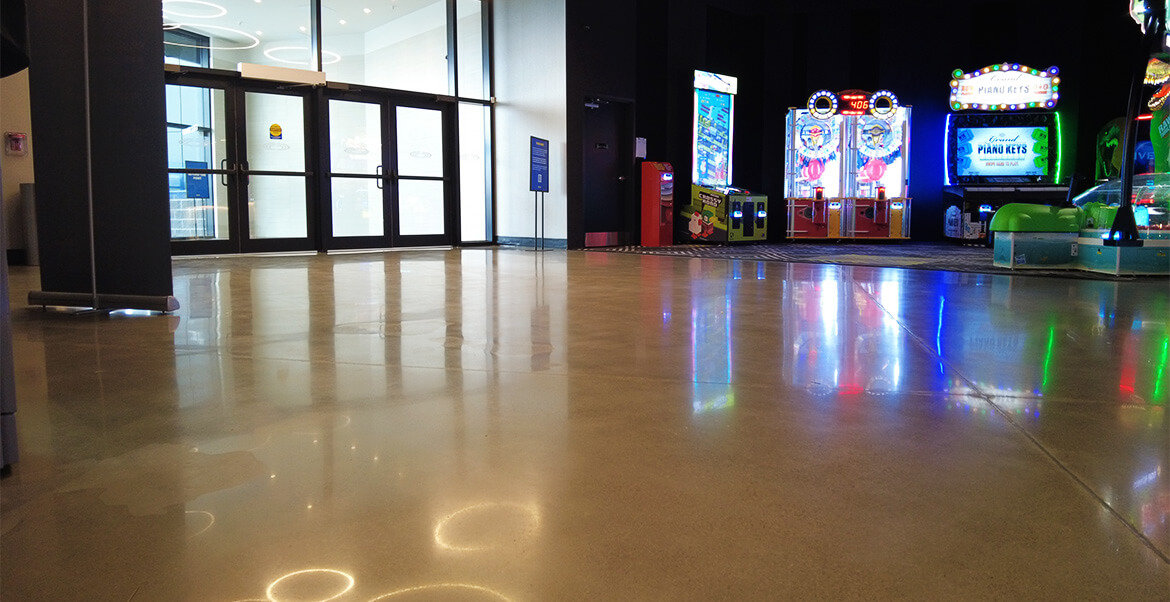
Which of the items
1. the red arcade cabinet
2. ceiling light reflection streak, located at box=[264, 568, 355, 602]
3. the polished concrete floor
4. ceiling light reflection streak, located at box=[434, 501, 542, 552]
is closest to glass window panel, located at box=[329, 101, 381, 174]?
the red arcade cabinet

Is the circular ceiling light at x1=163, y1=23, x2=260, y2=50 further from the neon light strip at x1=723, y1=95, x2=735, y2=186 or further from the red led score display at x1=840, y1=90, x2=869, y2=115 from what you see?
the red led score display at x1=840, y1=90, x2=869, y2=115

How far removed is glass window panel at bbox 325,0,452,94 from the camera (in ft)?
31.8

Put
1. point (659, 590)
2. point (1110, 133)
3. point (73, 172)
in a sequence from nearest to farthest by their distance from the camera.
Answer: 1. point (659, 590)
2. point (73, 172)
3. point (1110, 133)

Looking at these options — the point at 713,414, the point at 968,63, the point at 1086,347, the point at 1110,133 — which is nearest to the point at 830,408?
the point at 713,414

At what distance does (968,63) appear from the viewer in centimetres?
1234

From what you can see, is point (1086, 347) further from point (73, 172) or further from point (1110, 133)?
point (1110, 133)

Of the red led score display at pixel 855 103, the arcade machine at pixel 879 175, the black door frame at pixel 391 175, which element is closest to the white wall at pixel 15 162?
A: the black door frame at pixel 391 175

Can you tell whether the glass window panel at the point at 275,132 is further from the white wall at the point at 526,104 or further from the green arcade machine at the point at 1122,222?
the green arcade machine at the point at 1122,222

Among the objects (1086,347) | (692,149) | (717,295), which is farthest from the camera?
(692,149)

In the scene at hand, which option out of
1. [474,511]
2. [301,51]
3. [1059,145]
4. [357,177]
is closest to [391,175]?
[357,177]

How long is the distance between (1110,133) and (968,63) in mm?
2322

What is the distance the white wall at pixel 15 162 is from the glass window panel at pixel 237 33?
1437mm

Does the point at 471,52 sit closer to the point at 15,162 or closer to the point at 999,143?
the point at 15,162

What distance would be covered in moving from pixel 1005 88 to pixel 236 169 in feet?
34.5
